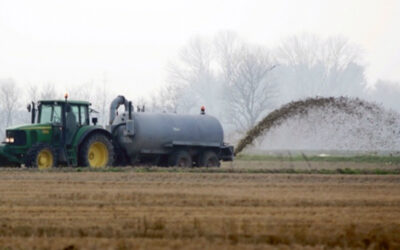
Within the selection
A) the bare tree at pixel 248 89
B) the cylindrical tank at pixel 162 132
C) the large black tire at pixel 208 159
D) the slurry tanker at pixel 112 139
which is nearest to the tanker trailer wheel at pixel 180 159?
the slurry tanker at pixel 112 139

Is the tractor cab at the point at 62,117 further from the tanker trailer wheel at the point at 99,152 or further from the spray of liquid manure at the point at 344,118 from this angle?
the spray of liquid manure at the point at 344,118

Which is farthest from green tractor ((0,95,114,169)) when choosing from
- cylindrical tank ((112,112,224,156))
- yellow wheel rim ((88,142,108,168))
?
cylindrical tank ((112,112,224,156))

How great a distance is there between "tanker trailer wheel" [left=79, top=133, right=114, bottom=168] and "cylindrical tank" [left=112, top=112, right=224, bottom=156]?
102 cm

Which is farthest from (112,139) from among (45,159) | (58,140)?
(45,159)

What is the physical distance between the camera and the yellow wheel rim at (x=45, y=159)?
98.7 ft

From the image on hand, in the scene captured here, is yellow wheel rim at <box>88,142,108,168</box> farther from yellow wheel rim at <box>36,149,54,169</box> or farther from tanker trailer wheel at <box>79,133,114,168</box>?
yellow wheel rim at <box>36,149,54,169</box>

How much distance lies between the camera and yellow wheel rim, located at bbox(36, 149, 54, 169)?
30.1 meters

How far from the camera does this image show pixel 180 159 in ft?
111

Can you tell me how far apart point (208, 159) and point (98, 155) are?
475 cm

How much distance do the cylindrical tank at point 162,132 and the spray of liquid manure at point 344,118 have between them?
71.5 inches

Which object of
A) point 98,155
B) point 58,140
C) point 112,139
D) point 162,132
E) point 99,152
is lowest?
point 98,155

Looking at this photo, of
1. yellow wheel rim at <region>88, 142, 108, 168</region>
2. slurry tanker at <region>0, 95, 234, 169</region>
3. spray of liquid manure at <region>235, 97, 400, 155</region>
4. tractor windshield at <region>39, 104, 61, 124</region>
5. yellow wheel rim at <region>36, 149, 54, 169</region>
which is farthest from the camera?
spray of liquid manure at <region>235, 97, 400, 155</region>

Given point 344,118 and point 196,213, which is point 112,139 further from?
point 196,213

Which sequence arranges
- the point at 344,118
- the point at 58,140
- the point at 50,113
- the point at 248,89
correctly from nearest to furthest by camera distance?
the point at 58,140, the point at 50,113, the point at 344,118, the point at 248,89
